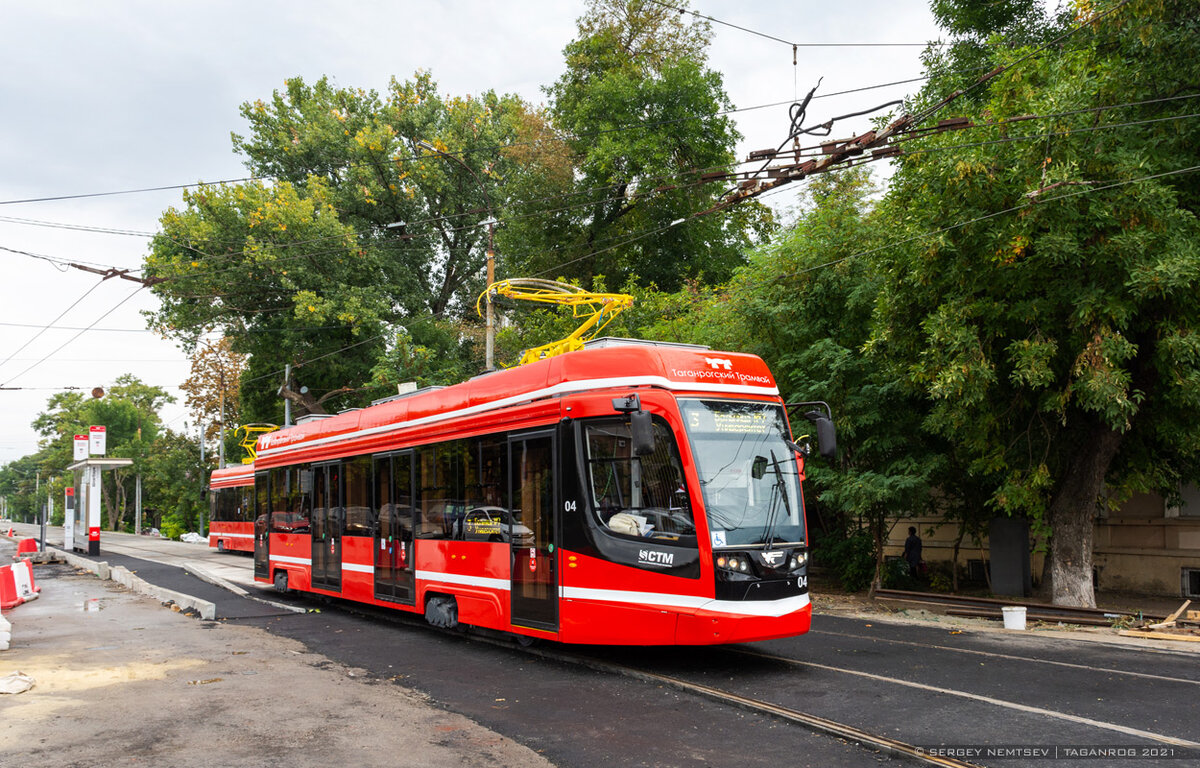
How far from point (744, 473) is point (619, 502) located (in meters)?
1.38

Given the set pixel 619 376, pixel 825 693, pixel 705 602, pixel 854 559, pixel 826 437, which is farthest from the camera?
pixel 854 559

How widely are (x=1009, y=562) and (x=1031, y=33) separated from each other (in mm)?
10986

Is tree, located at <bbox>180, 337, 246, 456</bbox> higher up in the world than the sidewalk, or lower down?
higher up

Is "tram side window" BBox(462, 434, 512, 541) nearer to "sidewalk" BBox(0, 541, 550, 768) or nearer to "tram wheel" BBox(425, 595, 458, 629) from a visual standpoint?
"tram wheel" BBox(425, 595, 458, 629)

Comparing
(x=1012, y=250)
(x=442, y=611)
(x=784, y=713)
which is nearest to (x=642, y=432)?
(x=784, y=713)

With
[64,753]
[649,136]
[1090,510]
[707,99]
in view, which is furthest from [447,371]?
[64,753]

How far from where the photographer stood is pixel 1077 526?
650 inches

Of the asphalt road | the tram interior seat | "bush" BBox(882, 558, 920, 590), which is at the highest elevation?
the tram interior seat

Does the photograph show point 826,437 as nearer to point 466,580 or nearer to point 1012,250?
point 466,580

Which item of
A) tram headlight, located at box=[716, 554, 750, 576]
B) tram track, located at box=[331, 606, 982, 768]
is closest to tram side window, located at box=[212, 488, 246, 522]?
tram track, located at box=[331, 606, 982, 768]

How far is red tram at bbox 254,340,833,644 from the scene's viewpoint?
31.1 ft

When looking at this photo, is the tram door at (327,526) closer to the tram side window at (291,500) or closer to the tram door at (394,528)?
the tram side window at (291,500)

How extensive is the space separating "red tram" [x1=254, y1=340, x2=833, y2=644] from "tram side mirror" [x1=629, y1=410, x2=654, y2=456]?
0.06ft

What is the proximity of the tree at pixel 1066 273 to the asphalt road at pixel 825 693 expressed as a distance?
369 centimetres
